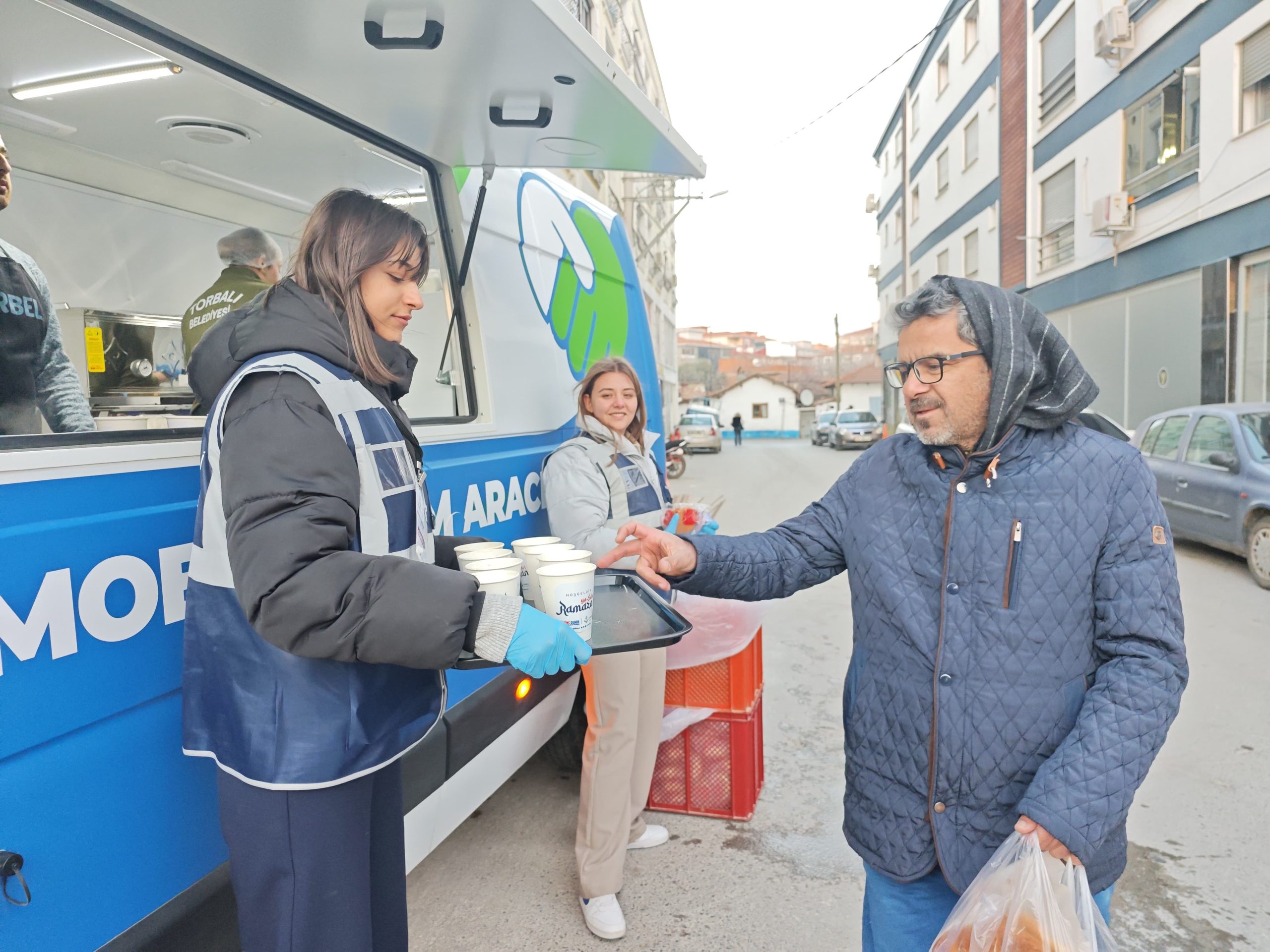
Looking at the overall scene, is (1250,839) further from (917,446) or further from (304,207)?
(304,207)

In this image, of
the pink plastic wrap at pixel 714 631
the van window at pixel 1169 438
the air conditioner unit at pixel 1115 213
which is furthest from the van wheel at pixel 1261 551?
the air conditioner unit at pixel 1115 213

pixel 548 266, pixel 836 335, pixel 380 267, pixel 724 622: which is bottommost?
pixel 724 622

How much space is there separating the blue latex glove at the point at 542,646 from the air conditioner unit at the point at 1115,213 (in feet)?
53.2

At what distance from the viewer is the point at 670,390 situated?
37.1 meters

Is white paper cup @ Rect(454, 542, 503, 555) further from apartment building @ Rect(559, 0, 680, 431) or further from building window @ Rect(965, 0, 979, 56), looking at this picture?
building window @ Rect(965, 0, 979, 56)

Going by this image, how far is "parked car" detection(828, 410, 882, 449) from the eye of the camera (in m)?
31.4

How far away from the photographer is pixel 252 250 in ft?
10.4

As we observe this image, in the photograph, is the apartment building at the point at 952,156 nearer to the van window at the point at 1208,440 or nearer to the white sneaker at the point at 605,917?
the van window at the point at 1208,440

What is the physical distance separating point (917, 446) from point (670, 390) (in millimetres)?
35493

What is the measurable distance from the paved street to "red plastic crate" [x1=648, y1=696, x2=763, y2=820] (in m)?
0.07

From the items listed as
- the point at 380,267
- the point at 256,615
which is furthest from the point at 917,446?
the point at 256,615

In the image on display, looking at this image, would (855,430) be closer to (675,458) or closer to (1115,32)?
(675,458)

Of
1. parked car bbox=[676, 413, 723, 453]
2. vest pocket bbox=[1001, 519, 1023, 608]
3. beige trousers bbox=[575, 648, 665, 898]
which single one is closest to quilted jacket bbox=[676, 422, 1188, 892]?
vest pocket bbox=[1001, 519, 1023, 608]

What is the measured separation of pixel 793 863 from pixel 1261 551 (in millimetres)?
6032
